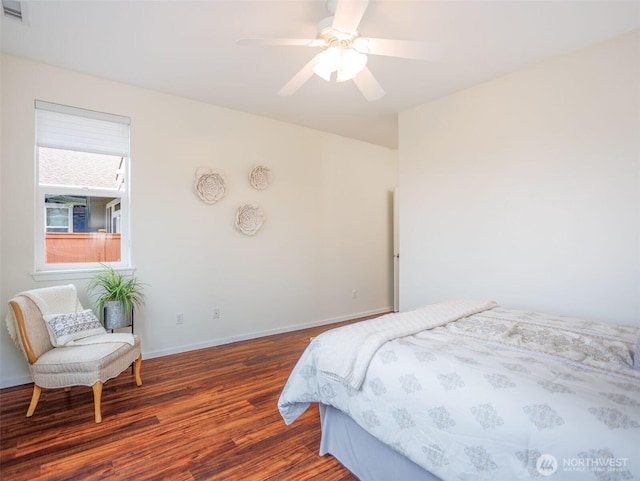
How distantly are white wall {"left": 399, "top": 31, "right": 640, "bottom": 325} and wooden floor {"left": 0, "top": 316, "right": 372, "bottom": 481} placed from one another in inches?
79.2

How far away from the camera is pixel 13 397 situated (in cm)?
252

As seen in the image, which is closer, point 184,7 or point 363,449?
point 363,449

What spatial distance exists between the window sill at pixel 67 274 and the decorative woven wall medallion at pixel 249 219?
1.21 metres

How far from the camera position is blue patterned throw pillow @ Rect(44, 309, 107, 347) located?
93.0 inches

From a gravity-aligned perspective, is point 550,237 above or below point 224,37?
below

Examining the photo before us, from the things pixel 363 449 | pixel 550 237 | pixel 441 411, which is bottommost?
pixel 363 449

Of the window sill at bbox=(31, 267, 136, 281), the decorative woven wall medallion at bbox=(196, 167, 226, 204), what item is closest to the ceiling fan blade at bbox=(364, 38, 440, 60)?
the decorative woven wall medallion at bbox=(196, 167, 226, 204)

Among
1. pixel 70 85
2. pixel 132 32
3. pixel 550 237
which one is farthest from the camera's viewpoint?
pixel 70 85

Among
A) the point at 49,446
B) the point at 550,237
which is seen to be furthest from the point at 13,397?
the point at 550,237

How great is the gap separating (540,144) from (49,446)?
3.92 m

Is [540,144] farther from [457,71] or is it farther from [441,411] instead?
[441,411]

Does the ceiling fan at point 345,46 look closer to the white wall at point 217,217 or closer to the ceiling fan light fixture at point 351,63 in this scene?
the ceiling fan light fixture at point 351,63

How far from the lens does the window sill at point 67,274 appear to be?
2824 mm

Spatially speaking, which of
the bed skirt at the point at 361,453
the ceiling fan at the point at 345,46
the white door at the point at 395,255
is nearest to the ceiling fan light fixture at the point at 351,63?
the ceiling fan at the point at 345,46
